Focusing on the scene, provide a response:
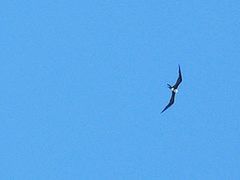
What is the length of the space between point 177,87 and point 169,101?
782mm

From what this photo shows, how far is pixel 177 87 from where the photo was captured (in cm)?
1666

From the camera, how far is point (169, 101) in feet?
56.9
